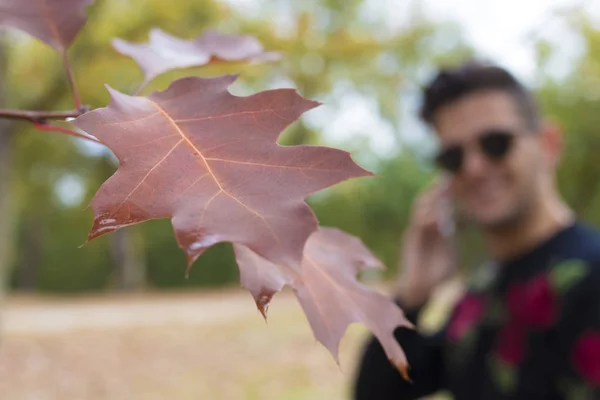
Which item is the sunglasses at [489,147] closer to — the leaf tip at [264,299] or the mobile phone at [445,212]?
the mobile phone at [445,212]

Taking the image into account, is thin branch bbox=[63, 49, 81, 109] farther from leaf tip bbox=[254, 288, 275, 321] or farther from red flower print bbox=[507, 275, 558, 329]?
red flower print bbox=[507, 275, 558, 329]

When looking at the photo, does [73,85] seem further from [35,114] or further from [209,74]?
[209,74]

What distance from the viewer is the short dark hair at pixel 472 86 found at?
6.19 feet

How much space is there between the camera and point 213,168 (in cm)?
34

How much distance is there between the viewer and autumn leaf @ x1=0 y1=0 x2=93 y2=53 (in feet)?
1.66

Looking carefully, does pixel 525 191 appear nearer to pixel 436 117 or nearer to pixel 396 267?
pixel 436 117

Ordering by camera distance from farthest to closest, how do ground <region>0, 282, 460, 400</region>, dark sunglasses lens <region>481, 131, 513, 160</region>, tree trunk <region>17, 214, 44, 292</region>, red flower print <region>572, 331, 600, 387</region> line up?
tree trunk <region>17, 214, 44, 292</region>, ground <region>0, 282, 460, 400</region>, dark sunglasses lens <region>481, 131, 513, 160</region>, red flower print <region>572, 331, 600, 387</region>

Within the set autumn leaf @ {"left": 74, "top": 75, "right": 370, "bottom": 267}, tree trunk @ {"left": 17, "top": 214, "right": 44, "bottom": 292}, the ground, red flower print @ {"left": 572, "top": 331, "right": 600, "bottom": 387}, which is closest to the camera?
autumn leaf @ {"left": 74, "top": 75, "right": 370, "bottom": 267}

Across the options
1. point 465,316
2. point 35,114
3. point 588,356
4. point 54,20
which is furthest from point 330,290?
point 465,316

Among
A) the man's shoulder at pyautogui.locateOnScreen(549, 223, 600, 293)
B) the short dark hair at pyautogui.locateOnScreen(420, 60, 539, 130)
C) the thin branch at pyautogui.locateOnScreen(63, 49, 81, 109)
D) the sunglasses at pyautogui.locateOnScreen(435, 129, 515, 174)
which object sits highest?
the thin branch at pyautogui.locateOnScreen(63, 49, 81, 109)

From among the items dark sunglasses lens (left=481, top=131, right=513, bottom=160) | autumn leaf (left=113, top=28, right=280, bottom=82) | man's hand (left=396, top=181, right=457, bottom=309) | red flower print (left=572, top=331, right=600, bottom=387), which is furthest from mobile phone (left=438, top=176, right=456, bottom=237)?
autumn leaf (left=113, top=28, right=280, bottom=82)

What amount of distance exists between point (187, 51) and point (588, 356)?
4.39 ft

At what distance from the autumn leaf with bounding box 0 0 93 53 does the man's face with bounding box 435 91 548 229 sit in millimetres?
1492

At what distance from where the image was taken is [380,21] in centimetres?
1125
